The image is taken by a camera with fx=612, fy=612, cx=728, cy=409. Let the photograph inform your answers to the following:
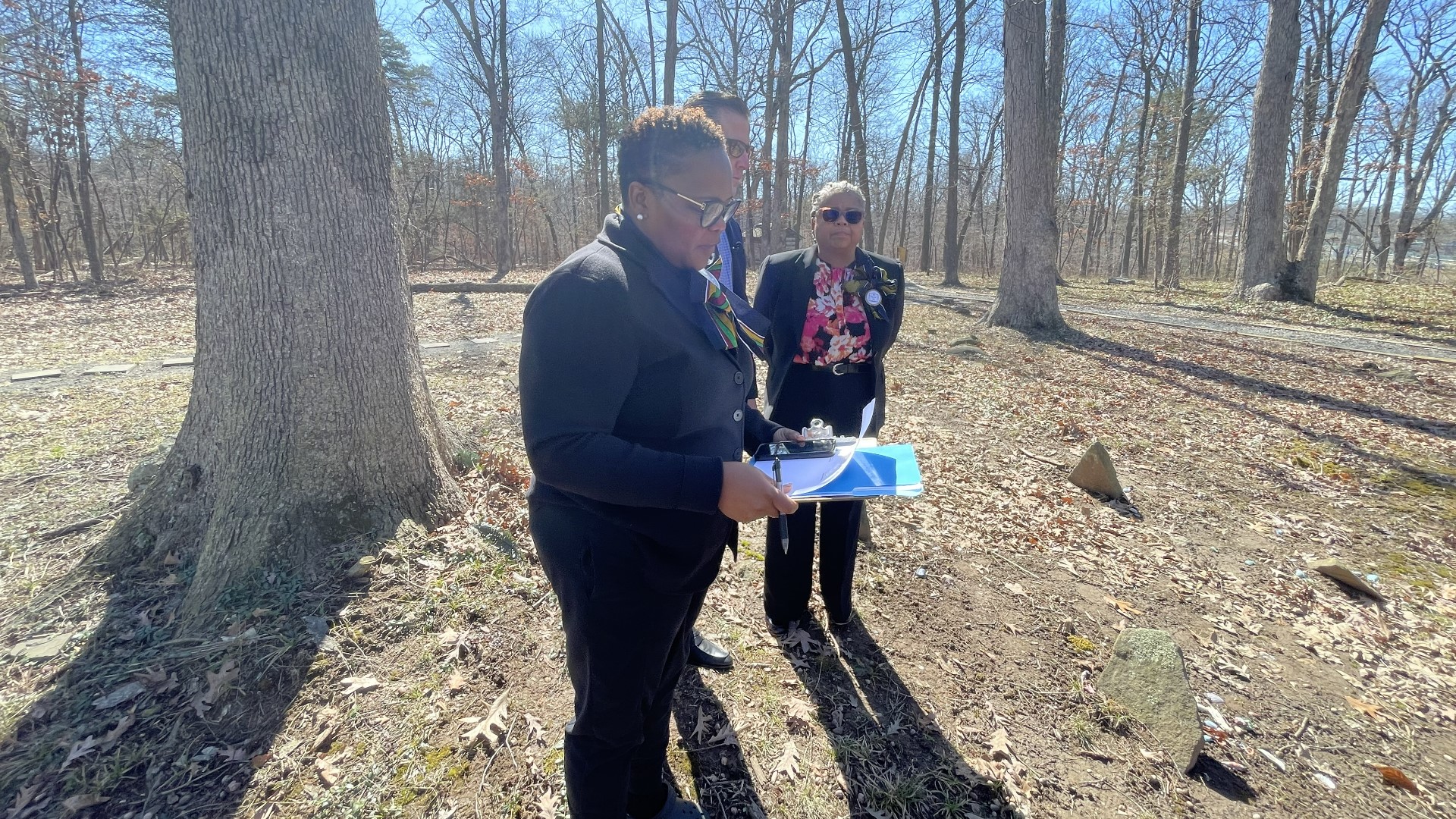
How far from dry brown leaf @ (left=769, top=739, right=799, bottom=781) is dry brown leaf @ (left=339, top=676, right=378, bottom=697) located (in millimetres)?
1656

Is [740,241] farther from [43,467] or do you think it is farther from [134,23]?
[134,23]

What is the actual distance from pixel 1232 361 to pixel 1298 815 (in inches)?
330

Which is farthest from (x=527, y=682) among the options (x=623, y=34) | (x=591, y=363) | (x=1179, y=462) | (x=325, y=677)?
(x=623, y=34)

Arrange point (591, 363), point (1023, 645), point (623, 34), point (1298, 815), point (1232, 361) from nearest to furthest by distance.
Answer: point (591, 363)
point (1298, 815)
point (1023, 645)
point (1232, 361)
point (623, 34)

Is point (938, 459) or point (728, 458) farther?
point (938, 459)

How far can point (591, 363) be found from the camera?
135 centimetres

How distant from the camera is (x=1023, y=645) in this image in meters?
3.22

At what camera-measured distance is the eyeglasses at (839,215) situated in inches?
114

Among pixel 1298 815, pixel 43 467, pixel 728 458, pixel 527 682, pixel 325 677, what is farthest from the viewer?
pixel 43 467

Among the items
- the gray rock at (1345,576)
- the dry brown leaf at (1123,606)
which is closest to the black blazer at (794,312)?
the dry brown leaf at (1123,606)

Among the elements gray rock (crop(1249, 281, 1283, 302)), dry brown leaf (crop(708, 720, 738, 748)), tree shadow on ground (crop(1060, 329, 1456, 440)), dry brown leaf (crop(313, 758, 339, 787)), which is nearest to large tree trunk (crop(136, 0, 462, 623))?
dry brown leaf (crop(313, 758, 339, 787))

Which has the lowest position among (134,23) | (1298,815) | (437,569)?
(1298,815)

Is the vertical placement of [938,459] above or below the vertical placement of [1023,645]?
above

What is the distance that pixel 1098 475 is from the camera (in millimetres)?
4922
